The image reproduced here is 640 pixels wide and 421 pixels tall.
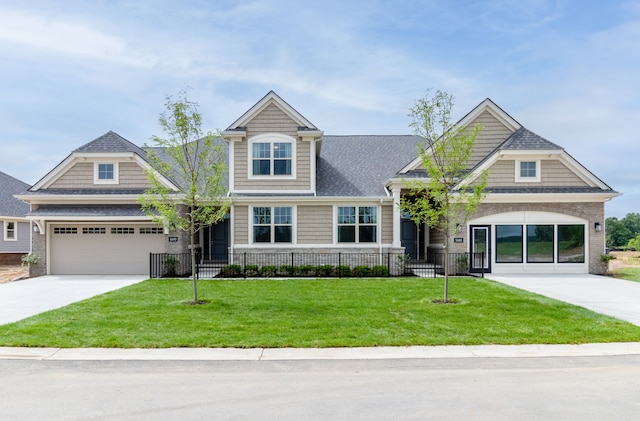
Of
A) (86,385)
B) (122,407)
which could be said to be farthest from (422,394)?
(86,385)

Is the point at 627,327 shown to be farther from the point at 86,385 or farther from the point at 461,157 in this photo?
the point at 86,385

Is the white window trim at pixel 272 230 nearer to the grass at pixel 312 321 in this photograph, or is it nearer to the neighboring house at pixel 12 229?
the grass at pixel 312 321

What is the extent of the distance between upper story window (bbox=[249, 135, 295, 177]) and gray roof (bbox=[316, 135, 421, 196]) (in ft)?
6.20

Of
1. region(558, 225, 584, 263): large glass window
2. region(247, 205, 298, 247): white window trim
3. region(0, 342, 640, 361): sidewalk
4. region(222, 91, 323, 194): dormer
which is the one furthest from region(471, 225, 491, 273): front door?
region(0, 342, 640, 361): sidewalk

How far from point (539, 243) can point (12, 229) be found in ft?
102

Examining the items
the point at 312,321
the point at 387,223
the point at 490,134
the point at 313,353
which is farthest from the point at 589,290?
the point at 313,353

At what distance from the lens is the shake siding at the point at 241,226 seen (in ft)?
63.6

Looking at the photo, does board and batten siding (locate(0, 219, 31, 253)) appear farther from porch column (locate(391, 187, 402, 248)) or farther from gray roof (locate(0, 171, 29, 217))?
porch column (locate(391, 187, 402, 248))

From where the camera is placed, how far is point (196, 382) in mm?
5961

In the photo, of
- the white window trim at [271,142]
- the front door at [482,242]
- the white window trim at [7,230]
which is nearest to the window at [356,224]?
the white window trim at [271,142]

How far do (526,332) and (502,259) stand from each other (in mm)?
11344

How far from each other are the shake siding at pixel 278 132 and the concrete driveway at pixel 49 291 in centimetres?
616

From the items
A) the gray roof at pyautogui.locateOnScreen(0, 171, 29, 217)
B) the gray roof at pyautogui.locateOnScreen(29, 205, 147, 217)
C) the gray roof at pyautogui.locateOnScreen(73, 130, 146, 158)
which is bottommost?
the gray roof at pyautogui.locateOnScreen(29, 205, 147, 217)

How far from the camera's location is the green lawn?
17641mm
